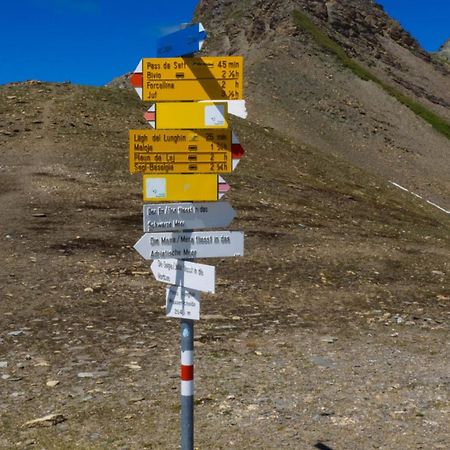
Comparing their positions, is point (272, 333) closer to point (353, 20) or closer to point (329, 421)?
point (329, 421)

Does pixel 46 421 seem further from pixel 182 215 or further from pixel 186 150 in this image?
pixel 186 150

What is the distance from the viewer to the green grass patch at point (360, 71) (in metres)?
72.3

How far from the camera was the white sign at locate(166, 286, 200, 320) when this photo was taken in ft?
19.1

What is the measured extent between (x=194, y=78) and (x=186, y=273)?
188 centimetres

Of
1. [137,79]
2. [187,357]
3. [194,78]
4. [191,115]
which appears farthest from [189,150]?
[187,357]

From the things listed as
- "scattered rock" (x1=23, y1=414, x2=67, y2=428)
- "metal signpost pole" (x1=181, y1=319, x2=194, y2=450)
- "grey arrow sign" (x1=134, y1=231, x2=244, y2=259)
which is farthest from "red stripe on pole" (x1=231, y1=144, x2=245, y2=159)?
"scattered rock" (x1=23, y1=414, x2=67, y2=428)

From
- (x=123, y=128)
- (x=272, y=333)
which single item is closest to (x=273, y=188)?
(x=123, y=128)

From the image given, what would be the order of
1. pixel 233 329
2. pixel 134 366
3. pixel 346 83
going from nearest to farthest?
pixel 134 366
pixel 233 329
pixel 346 83

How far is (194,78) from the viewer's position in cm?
601

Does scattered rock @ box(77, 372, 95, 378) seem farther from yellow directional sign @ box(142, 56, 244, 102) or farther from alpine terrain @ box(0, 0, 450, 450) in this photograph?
yellow directional sign @ box(142, 56, 244, 102)

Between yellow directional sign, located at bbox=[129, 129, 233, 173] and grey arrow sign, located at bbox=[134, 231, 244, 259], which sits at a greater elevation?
yellow directional sign, located at bbox=[129, 129, 233, 173]

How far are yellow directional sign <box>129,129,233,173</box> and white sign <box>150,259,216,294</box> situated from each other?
35.6 inches

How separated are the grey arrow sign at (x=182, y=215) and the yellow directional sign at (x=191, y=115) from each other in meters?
0.77

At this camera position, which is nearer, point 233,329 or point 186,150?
point 186,150
